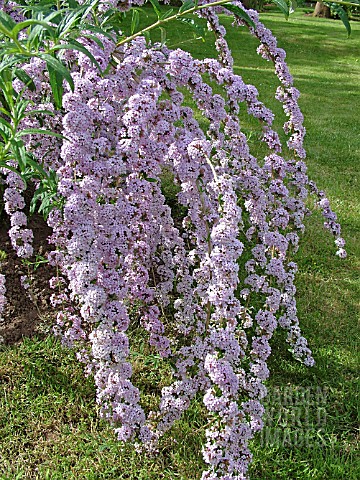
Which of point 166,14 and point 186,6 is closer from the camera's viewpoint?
point 186,6

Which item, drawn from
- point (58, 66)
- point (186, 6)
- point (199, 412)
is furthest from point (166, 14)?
point (199, 412)

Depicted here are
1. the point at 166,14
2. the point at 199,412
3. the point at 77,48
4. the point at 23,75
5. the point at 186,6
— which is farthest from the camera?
the point at 199,412

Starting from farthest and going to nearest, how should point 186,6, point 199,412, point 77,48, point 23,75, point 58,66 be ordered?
point 199,412, point 186,6, point 23,75, point 77,48, point 58,66

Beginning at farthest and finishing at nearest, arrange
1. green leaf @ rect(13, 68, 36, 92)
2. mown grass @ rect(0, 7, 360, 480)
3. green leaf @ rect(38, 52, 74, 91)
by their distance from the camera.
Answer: mown grass @ rect(0, 7, 360, 480)
green leaf @ rect(13, 68, 36, 92)
green leaf @ rect(38, 52, 74, 91)

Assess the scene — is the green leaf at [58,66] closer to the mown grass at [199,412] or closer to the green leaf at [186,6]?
the green leaf at [186,6]

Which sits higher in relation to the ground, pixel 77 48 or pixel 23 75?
pixel 77 48

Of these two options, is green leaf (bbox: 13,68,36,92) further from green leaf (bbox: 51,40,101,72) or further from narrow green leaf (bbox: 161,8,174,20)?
narrow green leaf (bbox: 161,8,174,20)

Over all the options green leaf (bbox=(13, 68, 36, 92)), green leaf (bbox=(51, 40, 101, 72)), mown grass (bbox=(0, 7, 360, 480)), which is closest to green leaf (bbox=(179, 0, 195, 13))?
green leaf (bbox=(51, 40, 101, 72))

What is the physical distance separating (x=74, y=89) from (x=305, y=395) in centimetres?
196

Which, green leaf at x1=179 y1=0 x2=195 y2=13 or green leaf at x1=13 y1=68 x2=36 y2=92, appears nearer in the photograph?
green leaf at x1=13 y1=68 x2=36 y2=92

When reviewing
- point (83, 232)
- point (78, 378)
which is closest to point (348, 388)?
point (78, 378)

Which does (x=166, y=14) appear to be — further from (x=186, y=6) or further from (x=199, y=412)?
(x=199, y=412)

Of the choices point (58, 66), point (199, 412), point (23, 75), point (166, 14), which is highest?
point (166, 14)

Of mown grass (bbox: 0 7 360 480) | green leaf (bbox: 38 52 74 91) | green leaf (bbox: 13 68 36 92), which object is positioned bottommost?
mown grass (bbox: 0 7 360 480)
